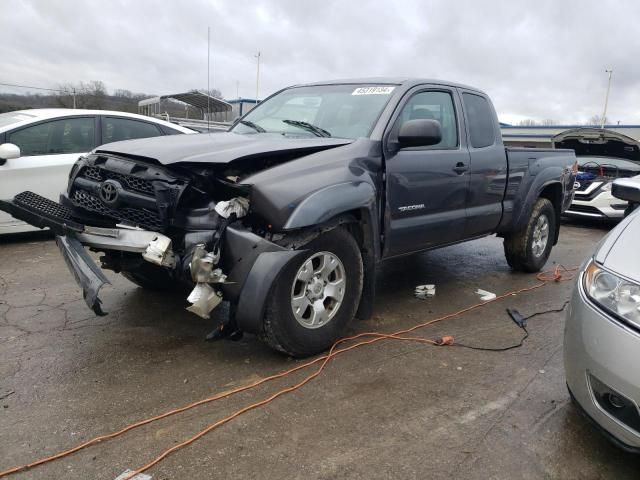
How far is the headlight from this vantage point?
6.95ft

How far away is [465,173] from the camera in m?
4.43

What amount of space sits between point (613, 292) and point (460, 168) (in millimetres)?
2312

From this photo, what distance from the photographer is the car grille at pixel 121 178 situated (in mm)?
3025

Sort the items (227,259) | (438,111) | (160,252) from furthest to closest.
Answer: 1. (438,111)
2. (227,259)
3. (160,252)

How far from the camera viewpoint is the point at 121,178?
3152mm

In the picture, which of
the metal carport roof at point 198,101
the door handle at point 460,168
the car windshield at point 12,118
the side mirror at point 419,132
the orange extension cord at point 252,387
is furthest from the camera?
the metal carport roof at point 198,101

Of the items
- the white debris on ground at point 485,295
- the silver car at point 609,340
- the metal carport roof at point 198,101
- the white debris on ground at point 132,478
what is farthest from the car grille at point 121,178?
the metal carport roof at point 198,101

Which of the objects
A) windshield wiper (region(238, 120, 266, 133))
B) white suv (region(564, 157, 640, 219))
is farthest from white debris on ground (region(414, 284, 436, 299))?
white suv (region(564, 157, 640, 219))

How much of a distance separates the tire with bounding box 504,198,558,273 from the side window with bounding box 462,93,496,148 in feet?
3.76

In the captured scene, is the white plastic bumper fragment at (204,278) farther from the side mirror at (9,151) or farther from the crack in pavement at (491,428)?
the side mirror at (9,151)

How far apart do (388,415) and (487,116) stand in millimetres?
3377

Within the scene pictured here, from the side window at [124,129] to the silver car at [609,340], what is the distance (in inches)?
219

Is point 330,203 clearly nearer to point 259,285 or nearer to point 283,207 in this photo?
point 283,207

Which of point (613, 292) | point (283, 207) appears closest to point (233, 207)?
point (283, 207)
